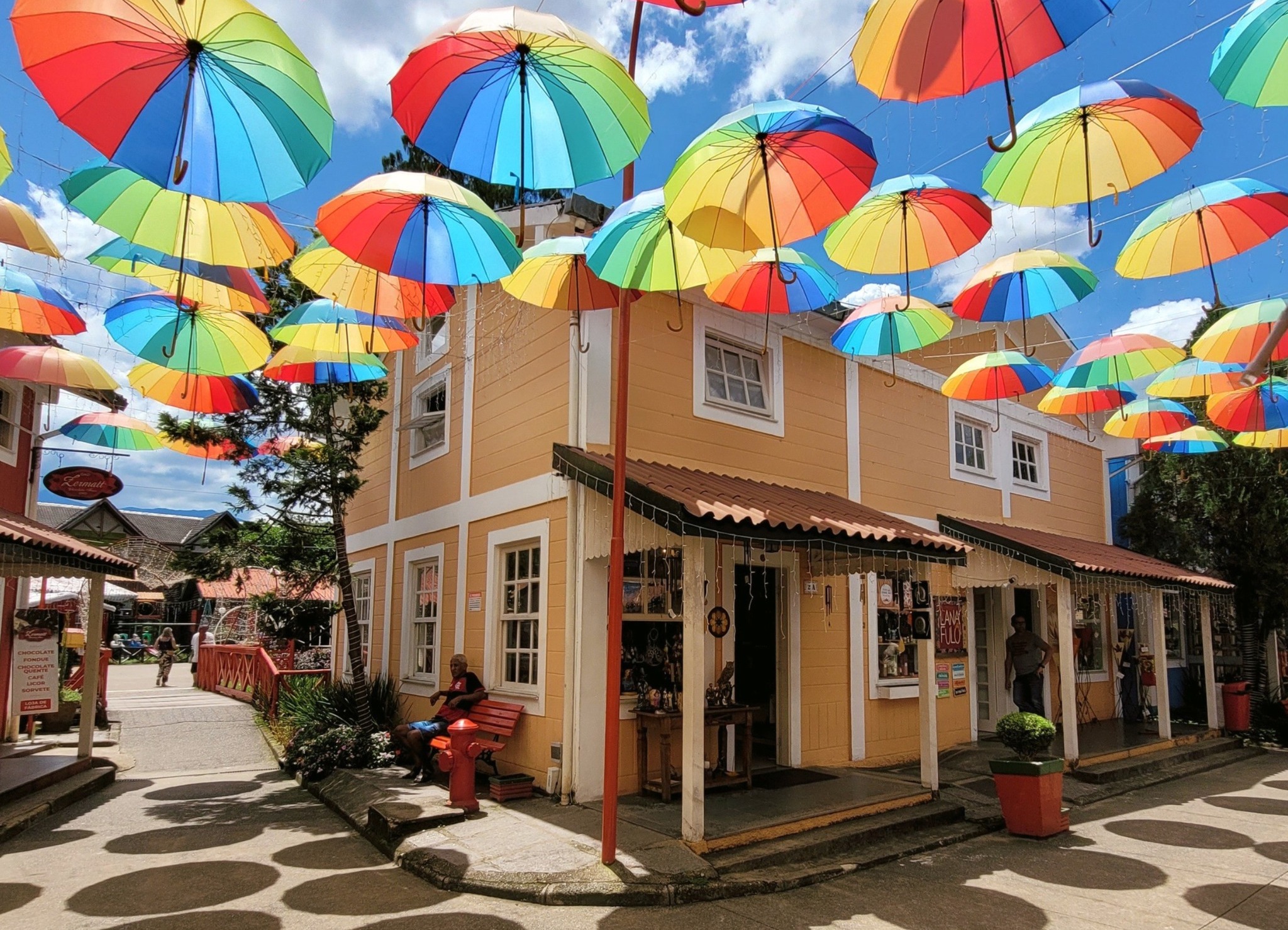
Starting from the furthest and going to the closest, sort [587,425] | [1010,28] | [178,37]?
[587,425] → [1010,28] → [178,37]

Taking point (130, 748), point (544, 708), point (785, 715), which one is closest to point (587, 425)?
point (544, 708)

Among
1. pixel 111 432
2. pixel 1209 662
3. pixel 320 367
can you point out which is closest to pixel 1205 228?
pixel 320 367

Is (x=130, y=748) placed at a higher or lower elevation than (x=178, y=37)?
lower

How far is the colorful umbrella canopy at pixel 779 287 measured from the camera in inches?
286

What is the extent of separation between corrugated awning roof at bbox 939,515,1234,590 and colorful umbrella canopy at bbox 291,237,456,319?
7.07m

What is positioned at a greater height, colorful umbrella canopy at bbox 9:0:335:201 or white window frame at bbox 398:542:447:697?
colorful umbrella canopy at bbox 9:0:335:201

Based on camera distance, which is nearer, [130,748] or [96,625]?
[96,625]

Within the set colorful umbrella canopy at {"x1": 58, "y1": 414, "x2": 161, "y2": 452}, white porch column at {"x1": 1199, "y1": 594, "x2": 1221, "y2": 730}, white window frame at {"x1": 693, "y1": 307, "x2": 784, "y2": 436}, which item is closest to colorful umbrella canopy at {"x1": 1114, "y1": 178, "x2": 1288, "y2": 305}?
white window frame at {"x1": 693, "y1": 307, "x2": 784, "y2": 436}

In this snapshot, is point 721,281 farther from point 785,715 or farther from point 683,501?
point 785,715

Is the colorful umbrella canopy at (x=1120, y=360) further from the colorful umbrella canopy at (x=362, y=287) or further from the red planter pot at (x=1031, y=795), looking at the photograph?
the colorful umbrella canopy at (x=362, y=287)

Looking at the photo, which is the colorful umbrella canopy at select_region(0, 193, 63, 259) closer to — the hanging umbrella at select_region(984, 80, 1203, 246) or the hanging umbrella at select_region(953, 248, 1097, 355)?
the hanging umbrella at select_region(984, 80, 1203, 246)

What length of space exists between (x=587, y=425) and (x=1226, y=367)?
730 centimetres

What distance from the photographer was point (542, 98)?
4922mm

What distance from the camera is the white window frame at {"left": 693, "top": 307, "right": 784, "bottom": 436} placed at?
8.91 metres
